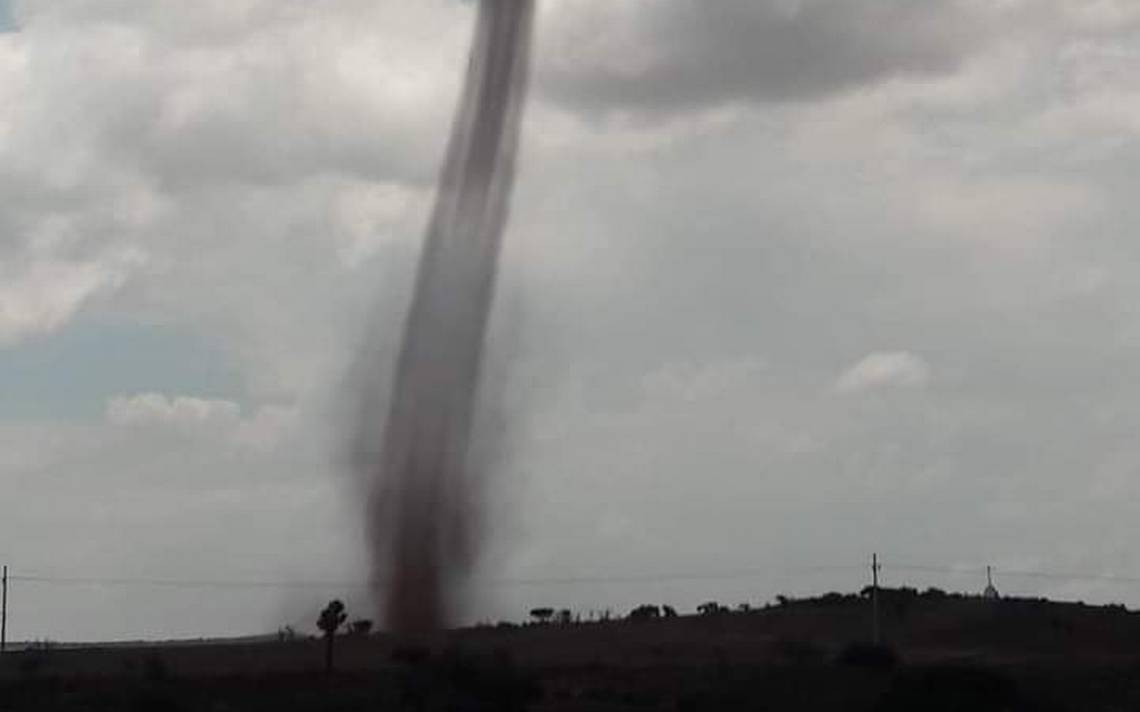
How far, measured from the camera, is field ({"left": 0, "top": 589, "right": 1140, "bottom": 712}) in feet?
298

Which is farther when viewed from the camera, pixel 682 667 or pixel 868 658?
pixel 868 658

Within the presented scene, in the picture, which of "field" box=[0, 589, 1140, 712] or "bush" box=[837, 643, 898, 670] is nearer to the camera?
"field" box=[0, 589, 1140, 712]

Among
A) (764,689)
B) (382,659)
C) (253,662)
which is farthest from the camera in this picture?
(253,662)

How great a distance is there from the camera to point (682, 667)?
4200 inches

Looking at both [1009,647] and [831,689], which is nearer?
[831,689]

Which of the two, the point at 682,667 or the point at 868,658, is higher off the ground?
the point at 868,658

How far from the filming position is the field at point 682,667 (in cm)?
9075

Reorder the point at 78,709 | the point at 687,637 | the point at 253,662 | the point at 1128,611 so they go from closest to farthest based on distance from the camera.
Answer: the point at 78,709, the point at 253,662, the point at 687,637, the point at 1128,611

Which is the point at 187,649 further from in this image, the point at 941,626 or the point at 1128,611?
the point at 1128,611

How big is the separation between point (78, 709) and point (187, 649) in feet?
202

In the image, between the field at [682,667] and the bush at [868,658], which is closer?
the field at [682,667]

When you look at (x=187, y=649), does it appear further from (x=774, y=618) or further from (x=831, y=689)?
(x=831, y=689)

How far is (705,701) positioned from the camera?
9125 cm

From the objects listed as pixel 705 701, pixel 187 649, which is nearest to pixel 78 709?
pixel 705 701
